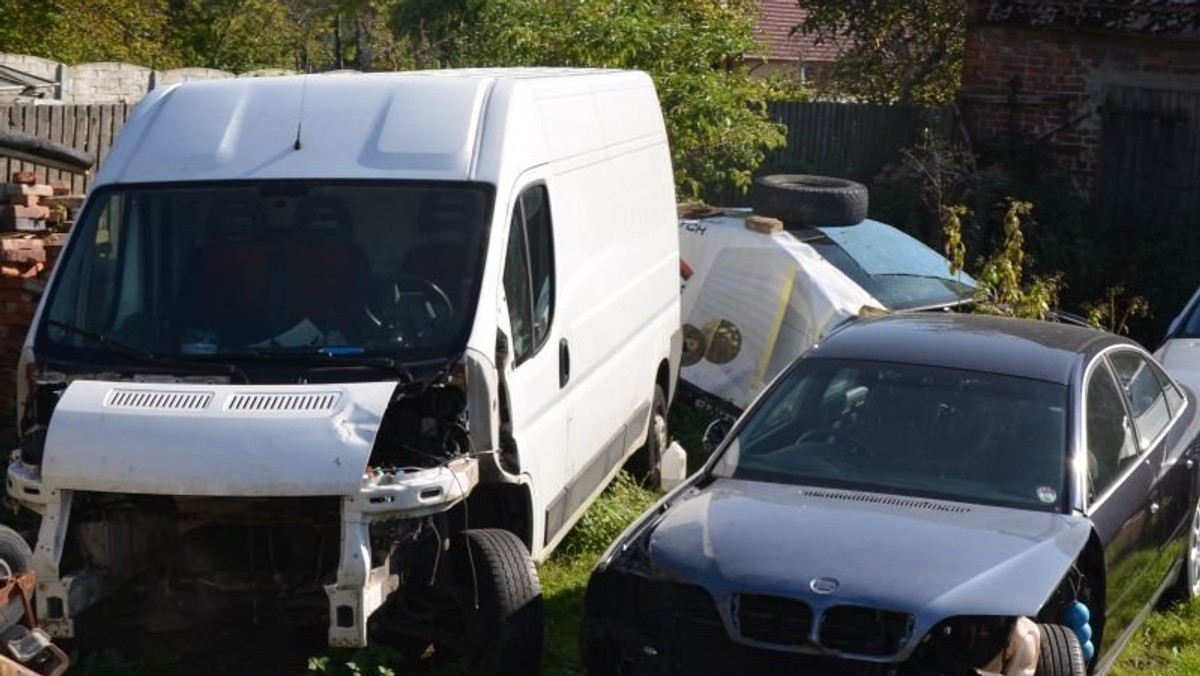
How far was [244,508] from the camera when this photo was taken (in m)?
6.61

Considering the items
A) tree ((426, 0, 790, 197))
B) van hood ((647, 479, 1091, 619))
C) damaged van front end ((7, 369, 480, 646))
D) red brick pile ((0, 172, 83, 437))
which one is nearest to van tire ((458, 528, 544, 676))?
damaged van front end ((7, 369, 480, 646))

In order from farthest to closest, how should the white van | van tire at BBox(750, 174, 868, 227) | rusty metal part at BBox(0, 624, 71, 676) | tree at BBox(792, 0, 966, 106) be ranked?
tree at BBox(792, 0, 966, 106), van tire at BBox(750, 174, 868, 227), the white van, rusty metal part at BBox(0, 624, 71, 676)

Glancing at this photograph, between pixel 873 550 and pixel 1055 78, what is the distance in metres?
12.8

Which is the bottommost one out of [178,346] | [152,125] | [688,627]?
[688,627]

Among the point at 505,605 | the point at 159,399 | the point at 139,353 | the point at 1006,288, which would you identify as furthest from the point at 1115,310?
the point at 159,399

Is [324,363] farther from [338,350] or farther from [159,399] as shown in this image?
[159,399]

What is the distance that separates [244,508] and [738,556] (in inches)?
74.1

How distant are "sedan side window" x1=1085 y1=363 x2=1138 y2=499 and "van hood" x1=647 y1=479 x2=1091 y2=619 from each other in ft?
1.61

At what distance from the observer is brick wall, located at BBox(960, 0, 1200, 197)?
17.6 m

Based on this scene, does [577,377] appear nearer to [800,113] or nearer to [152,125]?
[152,125]

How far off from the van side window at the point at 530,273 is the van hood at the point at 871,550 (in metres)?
1.18

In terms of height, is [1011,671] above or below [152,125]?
below

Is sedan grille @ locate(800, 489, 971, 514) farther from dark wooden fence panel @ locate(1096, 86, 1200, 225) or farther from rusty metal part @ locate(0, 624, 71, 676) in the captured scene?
dark wooden fence panel @ locate(1096, 86, 1200, 225)

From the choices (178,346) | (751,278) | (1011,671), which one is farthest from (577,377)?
(751,278)
